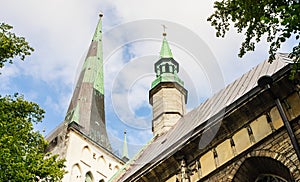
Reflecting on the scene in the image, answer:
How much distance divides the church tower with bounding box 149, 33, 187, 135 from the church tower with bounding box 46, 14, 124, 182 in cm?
470

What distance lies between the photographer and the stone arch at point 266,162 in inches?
392

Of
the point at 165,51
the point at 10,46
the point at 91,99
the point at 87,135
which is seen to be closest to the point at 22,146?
the point at 10,46

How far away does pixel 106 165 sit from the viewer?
85.6 feet

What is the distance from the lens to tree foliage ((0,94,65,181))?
934 centimetres

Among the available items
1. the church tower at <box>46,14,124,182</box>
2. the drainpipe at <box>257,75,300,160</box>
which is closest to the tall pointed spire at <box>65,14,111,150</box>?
the church tower at <box>46,14,124,182</box>

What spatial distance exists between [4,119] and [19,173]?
1477mm

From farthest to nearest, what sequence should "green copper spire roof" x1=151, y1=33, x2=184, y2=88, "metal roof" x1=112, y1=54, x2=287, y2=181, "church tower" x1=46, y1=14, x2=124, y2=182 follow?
"green copper spire roof" x1=151, y1=33, x2=184, y2=88 < "church tower" x1=46, y1=14, x2=124, y2=182 < "metal roof" x1=112, y1=54, x2=287, y2=181

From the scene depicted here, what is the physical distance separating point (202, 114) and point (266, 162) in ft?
19.8

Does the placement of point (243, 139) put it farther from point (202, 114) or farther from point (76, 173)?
point (76, 173)

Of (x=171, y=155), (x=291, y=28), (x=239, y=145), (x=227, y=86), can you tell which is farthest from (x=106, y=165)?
(x=291, y=28)

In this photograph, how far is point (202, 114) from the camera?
658 inches

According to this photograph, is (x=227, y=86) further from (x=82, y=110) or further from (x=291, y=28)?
(x=82, y=110)

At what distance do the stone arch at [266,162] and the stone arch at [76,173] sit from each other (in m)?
13.5

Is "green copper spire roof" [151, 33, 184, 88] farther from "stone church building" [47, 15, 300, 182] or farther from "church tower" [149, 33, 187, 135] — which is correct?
"stone church building" [47, 15, 300, 182]
